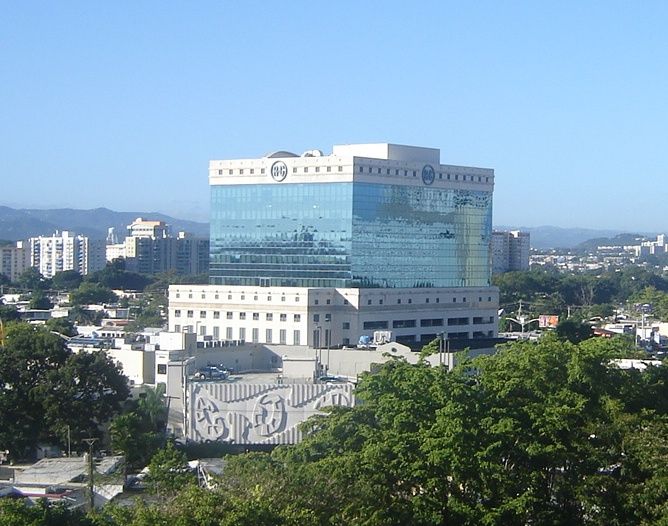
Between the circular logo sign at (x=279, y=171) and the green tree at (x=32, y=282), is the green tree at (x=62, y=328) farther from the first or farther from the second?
the green tree at (x=32, y=282)

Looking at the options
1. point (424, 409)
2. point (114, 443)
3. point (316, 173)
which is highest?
point (316, 173)

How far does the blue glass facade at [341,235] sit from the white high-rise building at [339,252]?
0.15ft

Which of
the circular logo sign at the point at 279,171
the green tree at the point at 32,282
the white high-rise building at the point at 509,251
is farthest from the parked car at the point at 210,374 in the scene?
the white high-rise building at the point at 509,251

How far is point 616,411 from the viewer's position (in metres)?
20.5

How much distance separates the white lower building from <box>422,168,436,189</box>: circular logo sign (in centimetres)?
396

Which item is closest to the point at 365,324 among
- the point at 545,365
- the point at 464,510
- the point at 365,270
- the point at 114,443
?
the point at 365,270

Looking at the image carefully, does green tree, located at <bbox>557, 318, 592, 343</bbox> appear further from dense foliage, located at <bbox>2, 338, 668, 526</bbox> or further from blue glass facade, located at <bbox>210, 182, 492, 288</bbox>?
dense foliage, located at <bbox>2, 338, 668, 526</bbox>

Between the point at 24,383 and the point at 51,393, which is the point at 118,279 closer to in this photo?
the point at 24,383

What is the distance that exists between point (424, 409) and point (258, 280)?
93.2ft

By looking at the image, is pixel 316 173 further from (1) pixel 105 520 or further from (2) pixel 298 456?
(1) pixel 105 520

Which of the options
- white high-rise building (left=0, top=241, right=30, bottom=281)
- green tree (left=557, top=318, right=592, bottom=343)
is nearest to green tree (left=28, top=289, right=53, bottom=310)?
green tree (left=557, top=318, right=592, bottom=343)

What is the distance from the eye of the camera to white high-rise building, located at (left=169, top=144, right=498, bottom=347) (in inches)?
1801

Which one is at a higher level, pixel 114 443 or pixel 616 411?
pixel 616 411

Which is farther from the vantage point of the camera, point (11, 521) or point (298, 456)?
point (298, 456)
